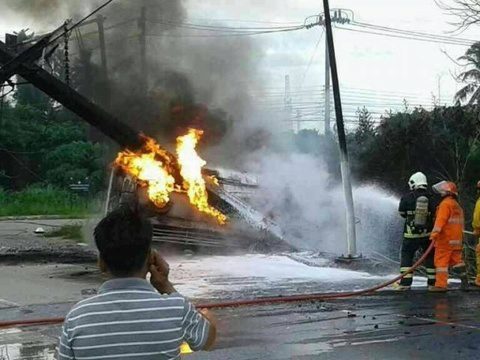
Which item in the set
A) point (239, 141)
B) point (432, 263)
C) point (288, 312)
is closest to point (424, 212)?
point (432, 263)

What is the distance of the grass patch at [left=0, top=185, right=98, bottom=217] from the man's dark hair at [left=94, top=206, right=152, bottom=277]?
30.8 meters

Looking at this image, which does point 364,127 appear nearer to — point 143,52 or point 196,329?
point 143,52

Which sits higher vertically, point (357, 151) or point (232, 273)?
point (357, 151)

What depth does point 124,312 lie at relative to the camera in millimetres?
2279

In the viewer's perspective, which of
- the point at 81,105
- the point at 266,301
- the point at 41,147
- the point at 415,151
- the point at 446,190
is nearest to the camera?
the point at 266,301

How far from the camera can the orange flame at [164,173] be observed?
1484 centimetres

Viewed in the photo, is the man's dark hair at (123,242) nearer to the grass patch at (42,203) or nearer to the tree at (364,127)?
the tree at (364,127)

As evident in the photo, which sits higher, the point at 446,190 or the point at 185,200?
the point at 446,190

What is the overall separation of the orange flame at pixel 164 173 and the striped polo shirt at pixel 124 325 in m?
12.5

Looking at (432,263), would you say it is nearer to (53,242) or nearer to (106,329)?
(106,329)

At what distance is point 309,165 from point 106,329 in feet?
46.2

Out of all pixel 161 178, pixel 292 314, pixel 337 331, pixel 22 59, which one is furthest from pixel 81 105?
pixel 337 331

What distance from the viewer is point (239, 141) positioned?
16812 mm

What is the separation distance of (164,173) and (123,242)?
12.7 m
